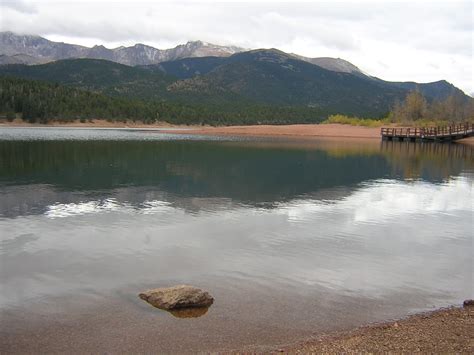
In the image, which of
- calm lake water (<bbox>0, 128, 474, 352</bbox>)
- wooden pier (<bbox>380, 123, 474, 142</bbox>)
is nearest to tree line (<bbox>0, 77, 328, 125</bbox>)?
wooden pier (<bbox>380, 123, 474, 142</bbox>)

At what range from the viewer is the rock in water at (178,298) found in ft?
46.1

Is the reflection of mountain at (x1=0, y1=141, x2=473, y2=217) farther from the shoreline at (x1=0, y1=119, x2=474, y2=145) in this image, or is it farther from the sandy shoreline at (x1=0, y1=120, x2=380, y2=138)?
the sandy shoreline at (x1=0, y1=120, x2=380, y2=138)

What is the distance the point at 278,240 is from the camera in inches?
882

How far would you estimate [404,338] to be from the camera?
39.8ft

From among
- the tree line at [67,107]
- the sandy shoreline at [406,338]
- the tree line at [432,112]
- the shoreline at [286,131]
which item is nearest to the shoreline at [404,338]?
the sandy shoreline at [406,338]

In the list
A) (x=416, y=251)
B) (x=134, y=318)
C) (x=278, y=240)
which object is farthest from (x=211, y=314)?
(x=416, y=251)

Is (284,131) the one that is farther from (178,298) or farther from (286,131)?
(178,298)

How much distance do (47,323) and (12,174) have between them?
1235 inches

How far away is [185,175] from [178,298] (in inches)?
1166

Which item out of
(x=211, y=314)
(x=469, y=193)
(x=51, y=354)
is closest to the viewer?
(x=51, y=354)

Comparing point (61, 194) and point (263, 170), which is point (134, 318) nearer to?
point (61, 194)

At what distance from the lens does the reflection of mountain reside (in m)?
31.8

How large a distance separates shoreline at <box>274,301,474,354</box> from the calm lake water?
2.02ft

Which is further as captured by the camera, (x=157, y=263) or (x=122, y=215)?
(x=122, y=215)
